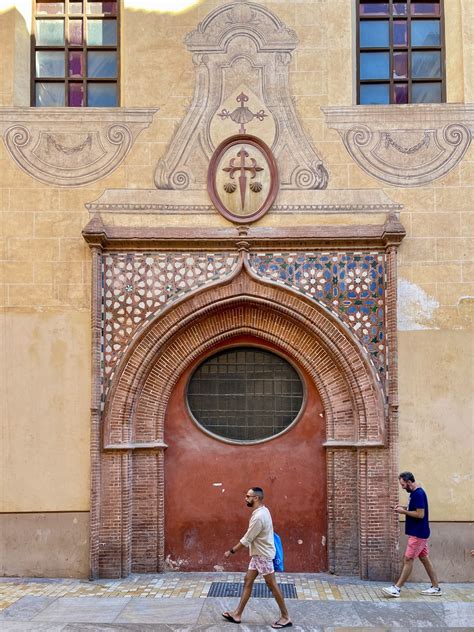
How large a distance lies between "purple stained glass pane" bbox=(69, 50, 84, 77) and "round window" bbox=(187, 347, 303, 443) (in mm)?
4591

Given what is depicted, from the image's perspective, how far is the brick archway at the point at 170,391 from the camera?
967cm

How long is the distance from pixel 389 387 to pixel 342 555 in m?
2.36

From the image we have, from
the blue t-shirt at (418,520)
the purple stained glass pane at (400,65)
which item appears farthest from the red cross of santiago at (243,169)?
the blue t-shirt at (418,520)

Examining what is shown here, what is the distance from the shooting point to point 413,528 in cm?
874

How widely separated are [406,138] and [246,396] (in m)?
4.24

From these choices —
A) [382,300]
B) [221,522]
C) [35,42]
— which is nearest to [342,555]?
[221,522]

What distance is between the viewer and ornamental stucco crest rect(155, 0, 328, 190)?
398 inches

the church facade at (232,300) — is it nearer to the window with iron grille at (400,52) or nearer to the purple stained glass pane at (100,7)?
the window with iron grille at (400,52)

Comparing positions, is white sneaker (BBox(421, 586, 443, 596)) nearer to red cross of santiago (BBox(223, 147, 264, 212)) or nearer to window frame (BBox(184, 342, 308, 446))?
window frame (BBox(184, 342, 308, 446))

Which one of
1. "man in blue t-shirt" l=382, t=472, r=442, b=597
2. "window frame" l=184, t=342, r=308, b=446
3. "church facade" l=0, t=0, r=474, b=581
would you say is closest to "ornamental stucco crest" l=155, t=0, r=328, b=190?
"church facade" l=0, t=0, r=474, b=581

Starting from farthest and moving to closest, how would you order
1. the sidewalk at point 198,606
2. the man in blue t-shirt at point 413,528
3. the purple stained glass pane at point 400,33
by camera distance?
1. the purple stained glass pane at point 400,33
2. the man in blue t-shirt at point 413,528
3. the sidewalk at point 198,606

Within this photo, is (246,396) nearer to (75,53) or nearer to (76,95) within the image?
(76,95)

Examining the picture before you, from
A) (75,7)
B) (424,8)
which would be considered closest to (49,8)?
(75,7)

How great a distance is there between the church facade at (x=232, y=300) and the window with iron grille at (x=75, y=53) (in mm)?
329
